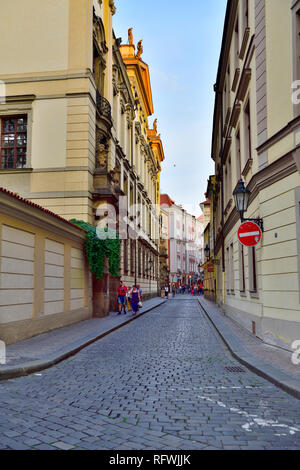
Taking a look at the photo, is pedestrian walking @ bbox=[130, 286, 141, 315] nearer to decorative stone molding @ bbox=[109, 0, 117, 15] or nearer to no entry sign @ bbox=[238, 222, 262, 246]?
no entry sign @ bbox=[238, 222, 262, 246]

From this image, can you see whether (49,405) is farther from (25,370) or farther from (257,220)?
(257,220)

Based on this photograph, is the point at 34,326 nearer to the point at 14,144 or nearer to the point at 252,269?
the point at 252,269

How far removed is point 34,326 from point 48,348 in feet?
7.34

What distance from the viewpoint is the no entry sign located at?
10.7 m

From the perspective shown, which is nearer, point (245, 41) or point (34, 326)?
point (34, 326)

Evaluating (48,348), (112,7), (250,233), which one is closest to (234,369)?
(250,233)

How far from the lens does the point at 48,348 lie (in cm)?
1017

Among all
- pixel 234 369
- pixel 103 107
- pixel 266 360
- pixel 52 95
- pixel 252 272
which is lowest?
pixel 234 369

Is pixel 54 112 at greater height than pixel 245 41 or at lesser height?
greater

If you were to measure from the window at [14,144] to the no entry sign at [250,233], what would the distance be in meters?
12.2

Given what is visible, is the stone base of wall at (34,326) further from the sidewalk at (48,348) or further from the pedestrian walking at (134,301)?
the pedestrian walking at (134,301)

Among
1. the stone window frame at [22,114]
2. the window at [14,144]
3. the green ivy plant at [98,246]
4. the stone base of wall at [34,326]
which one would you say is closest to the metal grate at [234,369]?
the stone base of wall at [34,326]

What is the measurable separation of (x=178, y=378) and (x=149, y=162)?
137 ft
